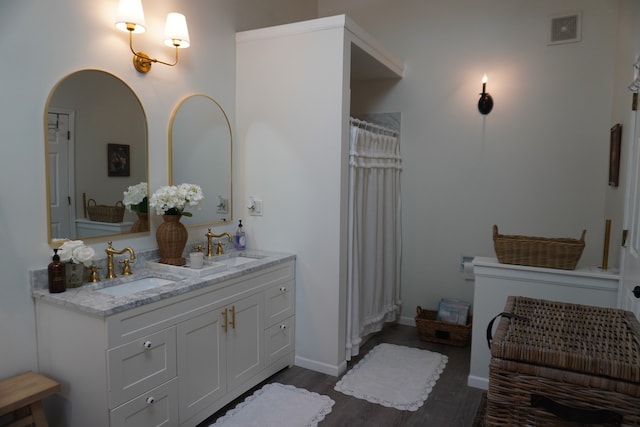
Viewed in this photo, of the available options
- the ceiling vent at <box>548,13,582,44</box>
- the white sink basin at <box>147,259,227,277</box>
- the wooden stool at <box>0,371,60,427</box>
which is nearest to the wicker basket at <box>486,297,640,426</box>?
the white sink basin at <box>147,259,227,277</box>

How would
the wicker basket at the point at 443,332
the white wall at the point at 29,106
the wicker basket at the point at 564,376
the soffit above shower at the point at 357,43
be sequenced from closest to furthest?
the wicker basket at the point at 564,376
the white wall at the point at 29,106
the soffit above shower at the point at 357,43
the wicker basket at the point at 443,332

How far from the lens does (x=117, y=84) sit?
2424 mm

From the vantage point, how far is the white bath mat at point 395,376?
8.91 ft

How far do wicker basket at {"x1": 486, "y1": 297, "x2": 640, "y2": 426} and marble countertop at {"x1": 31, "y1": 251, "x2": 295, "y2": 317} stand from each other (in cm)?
151

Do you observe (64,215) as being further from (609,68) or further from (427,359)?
(609,68)

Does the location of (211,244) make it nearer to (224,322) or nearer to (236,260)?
(236,260)

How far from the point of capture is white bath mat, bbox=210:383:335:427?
7.90 feet

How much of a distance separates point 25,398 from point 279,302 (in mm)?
1509

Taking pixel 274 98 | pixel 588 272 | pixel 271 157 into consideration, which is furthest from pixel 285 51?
pixel 588 272

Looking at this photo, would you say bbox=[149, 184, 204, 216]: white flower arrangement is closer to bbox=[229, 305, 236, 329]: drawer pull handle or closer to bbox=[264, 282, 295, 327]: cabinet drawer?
bbox=[229, 305, 236, 329]: drawer pull handle

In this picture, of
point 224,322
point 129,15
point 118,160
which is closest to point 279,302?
point 224,322

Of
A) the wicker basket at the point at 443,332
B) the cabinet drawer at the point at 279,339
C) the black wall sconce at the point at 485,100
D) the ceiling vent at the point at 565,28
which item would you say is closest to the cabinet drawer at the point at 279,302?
the cabinet drawer at the point at 279,339

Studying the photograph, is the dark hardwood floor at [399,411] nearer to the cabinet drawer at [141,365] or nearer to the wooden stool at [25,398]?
the cabinet drawer at [141,365]

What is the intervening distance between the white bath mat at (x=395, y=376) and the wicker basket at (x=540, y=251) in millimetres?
980
